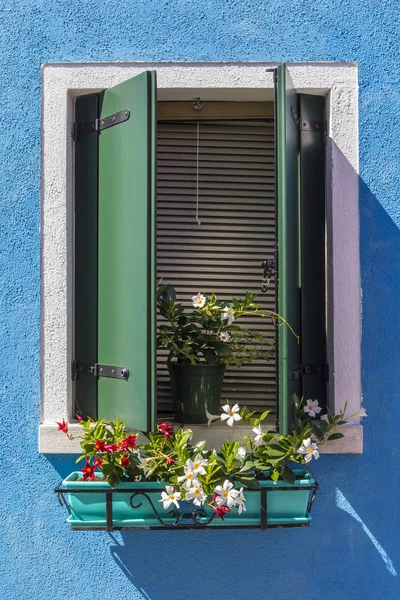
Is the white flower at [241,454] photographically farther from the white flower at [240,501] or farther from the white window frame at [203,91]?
the white window frame at [203,91]

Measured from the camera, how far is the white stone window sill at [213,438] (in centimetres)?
351

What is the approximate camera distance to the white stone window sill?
351 centimetres

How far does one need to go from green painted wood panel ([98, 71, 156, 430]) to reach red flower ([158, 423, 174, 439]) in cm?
12

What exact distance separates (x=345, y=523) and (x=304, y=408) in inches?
22.9

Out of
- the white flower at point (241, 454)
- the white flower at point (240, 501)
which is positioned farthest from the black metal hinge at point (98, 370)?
the white flower at point (240, 501)

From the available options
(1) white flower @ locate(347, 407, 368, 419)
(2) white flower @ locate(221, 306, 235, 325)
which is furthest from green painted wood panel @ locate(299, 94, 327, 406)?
Answer: (2) white flower @ locate(221, 306, 235, 325)

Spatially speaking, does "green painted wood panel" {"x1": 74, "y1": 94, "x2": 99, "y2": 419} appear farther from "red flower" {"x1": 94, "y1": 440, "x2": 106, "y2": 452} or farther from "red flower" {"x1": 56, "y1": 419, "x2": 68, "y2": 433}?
"red flower" {"x1": 94, "y1": 440, "x2": 106, "y2": 452}

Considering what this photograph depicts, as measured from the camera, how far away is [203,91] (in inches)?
144

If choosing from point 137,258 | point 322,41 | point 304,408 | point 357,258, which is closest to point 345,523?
point 304,408

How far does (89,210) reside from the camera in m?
3.60

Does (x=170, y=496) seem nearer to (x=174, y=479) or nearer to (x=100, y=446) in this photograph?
(x=174, y=479)

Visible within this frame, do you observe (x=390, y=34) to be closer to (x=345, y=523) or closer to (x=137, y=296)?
(x=137, y=296)

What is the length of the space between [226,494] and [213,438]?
46 centimetres

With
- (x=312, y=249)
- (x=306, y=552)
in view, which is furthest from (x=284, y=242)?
(x=306, y=552)
